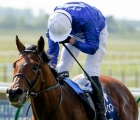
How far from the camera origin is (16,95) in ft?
20.8

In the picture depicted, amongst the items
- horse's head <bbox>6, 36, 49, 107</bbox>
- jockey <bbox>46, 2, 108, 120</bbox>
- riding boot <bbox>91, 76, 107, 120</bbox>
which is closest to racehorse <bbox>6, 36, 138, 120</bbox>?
horse's head <bbox>6, 36, 49, 107</bbox>

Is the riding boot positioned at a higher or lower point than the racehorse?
lower

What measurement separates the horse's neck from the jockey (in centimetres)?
34

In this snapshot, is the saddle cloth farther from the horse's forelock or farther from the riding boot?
the horse's forelock

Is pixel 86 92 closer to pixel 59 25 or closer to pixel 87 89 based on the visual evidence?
pixel 87 89

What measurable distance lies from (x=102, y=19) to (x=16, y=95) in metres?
1.88

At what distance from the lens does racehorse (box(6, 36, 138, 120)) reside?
6465mm

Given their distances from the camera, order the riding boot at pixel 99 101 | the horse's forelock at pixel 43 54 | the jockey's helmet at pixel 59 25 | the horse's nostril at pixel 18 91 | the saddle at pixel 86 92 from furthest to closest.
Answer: the riding boot at pixel 99 101 → the saddle at pixel 86 92 → the jockey's helmet at pixel 59 25 → the horse's forelock at pixel 43 54 → the horse's nostril at pixel 18 91

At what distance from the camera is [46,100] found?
6984 millimetres

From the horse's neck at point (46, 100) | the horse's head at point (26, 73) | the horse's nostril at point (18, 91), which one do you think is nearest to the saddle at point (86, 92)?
the horse's neck at point (46, 100)

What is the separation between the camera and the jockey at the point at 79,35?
7.19 metres

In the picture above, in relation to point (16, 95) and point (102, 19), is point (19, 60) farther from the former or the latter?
point (102, 19)

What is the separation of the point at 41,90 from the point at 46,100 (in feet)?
0.60

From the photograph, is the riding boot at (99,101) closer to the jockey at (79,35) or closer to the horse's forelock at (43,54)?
the jockey at (79,35)
